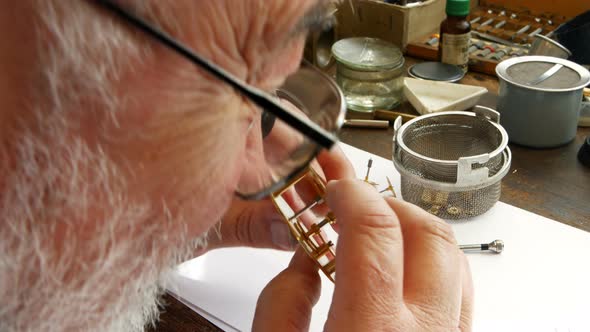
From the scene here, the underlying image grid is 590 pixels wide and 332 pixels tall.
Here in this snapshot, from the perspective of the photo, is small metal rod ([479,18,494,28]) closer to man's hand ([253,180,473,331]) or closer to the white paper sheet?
the white paper sheet

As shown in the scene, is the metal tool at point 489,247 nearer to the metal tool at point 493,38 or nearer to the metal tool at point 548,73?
the metal tool at point 548,73

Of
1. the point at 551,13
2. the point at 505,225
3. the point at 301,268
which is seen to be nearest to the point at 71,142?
the point at 301,268

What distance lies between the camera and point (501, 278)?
839 millimetres

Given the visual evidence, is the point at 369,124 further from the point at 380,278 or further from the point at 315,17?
the point at 315,17

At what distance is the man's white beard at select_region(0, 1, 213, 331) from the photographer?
401 mm

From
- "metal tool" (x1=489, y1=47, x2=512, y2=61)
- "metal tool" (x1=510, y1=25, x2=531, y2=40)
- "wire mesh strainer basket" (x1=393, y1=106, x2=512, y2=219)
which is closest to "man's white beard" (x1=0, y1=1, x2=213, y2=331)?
"wire mesh strainer basket" (x1=393, y1=106, x2=512, y2=219)

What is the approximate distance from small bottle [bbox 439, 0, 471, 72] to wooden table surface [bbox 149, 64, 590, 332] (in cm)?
26

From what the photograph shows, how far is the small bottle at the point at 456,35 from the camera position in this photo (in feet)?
4.01

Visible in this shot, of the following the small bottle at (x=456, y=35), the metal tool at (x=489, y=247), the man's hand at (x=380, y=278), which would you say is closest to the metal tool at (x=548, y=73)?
the small bottle at (x=456, y=35)

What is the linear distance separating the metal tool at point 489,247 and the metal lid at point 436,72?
1.52 ft

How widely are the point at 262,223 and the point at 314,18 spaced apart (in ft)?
1.40

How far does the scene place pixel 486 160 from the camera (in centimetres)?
90

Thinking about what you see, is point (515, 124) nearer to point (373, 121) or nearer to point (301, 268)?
point (373, 121)

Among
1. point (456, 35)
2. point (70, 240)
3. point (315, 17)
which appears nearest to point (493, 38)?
point (456, 35)
